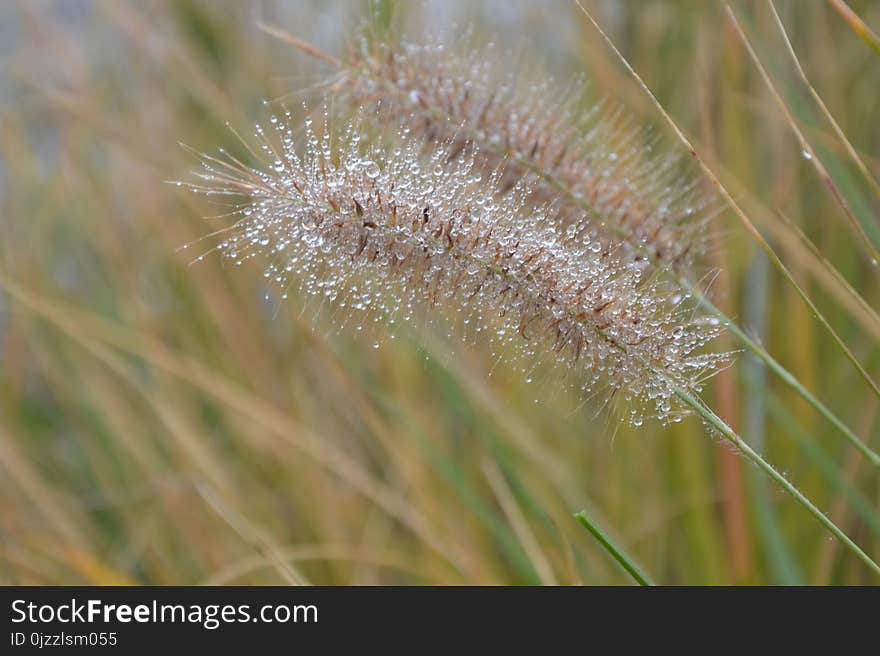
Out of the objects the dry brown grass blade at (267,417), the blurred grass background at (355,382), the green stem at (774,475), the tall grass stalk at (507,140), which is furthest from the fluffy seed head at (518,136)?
the dry brown grass blade at (267,417)

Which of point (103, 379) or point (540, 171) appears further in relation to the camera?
point (103, 379)

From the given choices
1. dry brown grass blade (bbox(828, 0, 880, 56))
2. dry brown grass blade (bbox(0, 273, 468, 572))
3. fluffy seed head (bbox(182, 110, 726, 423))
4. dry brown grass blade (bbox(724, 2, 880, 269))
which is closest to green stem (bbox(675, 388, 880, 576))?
fluffy seed head (bbox(182, 110, 726, 423))

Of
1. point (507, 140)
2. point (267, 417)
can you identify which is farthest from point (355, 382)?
point (507, 140)

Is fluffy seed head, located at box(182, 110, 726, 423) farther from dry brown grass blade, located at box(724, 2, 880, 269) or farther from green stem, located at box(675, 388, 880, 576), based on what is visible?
dry brown grass blade, located at box(724, 2, 880, 269)

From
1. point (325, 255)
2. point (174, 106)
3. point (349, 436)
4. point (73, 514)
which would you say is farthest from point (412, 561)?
point (174, 106)

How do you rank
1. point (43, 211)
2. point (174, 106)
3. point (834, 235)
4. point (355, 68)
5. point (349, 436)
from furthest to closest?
point (174, 106) < point (43, 211) < point (349, 436) < point (834, 235) < point (355, 68)
